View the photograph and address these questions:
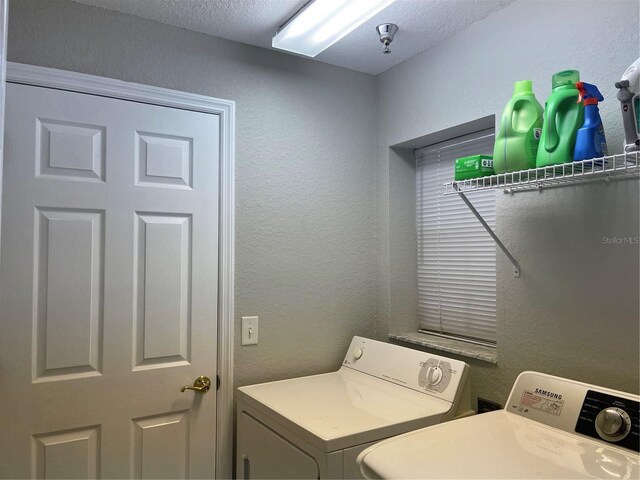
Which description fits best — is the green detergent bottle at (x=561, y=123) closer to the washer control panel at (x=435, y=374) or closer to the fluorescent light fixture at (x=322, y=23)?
the fluorescent light fixture at (x=322, y=23)

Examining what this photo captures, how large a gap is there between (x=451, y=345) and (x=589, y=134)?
1.10 m

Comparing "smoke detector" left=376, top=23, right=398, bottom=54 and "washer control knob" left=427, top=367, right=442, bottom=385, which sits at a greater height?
"smoke detector" left=376, top=23, right=398, bottom=54

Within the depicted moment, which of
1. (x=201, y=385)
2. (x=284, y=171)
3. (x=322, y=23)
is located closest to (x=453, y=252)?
(x=284, y=171)

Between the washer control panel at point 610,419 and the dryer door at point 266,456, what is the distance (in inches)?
30.8

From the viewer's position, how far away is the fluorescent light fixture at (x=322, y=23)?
1.63m

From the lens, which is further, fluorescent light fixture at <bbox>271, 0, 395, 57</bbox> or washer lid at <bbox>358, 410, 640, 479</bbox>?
fluorescent light fixture at <bbox>271, 0, 395, 57</bbox>

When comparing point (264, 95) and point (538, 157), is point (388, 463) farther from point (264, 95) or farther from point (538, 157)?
point (264, 95)


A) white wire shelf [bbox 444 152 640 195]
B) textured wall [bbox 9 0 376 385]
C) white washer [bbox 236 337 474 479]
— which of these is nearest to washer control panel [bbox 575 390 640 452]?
white washer [bbox 236 337 474 479]

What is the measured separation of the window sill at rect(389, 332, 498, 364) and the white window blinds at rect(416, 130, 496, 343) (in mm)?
63

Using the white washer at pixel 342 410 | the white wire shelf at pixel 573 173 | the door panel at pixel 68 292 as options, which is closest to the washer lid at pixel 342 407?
the white washer at pixel 342 410

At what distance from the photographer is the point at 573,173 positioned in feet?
4.43

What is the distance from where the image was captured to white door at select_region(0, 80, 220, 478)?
5.55ft

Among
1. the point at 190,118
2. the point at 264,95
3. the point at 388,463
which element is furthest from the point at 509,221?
the point at 190,118

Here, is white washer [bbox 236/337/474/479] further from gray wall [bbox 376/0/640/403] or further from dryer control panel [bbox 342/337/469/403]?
gray wall [bbox 376/0/640/403]
